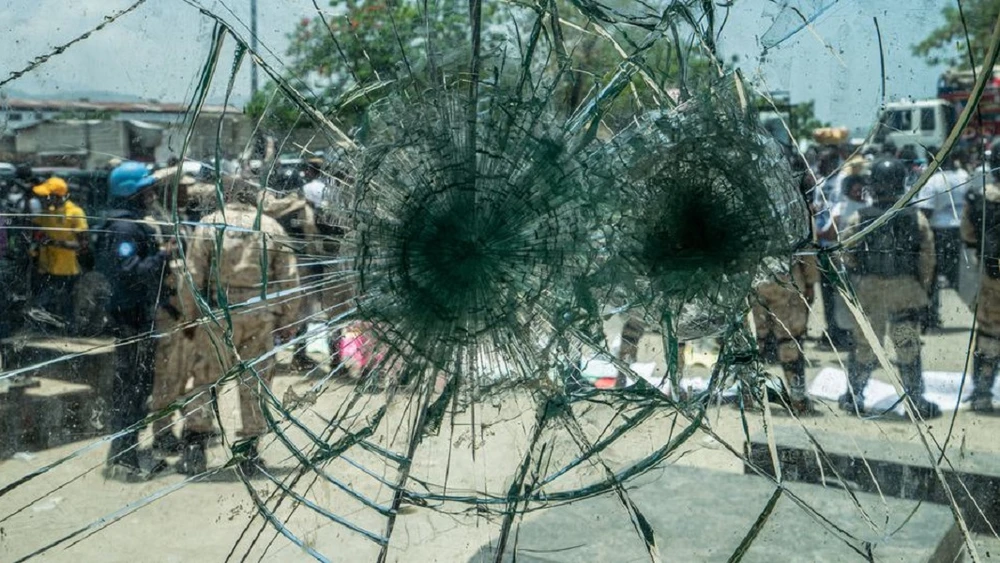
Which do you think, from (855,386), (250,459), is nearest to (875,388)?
(855,386)

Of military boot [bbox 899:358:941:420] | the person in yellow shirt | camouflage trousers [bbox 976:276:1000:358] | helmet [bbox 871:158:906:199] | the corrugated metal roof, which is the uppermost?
the corrugated metal roof

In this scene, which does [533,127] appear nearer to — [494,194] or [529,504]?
[494,194]

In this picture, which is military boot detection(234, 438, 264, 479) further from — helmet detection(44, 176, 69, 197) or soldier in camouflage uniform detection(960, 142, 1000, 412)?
soldier in camouflage uniform detection(960, 142, 1000, 412)

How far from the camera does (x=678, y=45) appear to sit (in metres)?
1.91

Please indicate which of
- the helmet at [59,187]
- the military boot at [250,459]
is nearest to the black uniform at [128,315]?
the helmet at [59,187]

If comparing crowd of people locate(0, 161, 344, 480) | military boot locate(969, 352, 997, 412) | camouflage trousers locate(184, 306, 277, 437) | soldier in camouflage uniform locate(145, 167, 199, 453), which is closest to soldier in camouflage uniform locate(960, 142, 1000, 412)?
military boot locate(969, 352, 997, 412)

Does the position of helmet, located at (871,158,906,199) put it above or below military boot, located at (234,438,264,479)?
above

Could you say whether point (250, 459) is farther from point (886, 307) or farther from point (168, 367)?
point (886, 307)

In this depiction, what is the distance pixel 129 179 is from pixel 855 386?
4.46 feet

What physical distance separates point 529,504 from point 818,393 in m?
0.55

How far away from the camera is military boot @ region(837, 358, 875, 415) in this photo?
1.95 meters

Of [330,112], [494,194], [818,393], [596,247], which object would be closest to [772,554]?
[818,393]

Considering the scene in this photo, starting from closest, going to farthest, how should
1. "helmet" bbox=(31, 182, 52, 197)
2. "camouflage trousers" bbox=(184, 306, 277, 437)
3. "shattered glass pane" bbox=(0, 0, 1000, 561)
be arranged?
"shattered glass pane" bbox=(0, 0, 1000, 561), "camouflage trousers" bbox=(184, 306, 277, 437), "helmet" bbox=(31, 182, 52, 197)

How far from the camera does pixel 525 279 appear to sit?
187 cm
